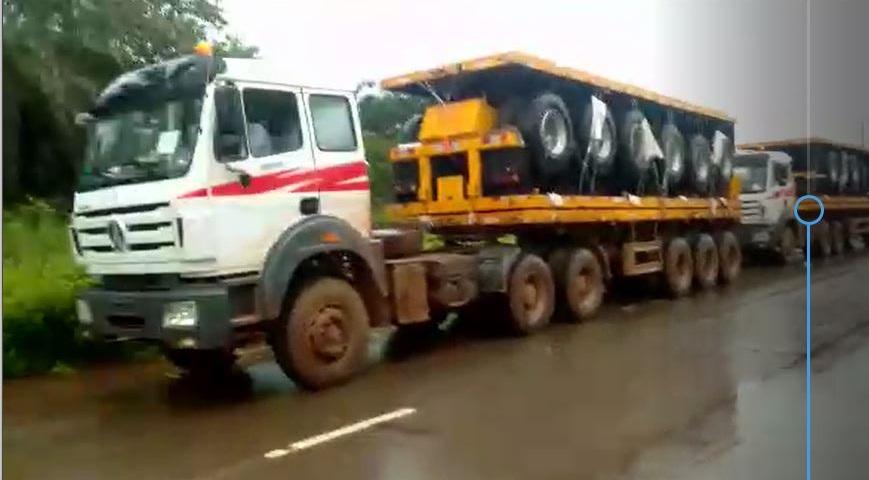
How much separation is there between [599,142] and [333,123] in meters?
1.02

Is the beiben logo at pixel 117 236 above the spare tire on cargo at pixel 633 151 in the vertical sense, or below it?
below

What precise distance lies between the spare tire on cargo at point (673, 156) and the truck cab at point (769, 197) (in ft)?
0.67

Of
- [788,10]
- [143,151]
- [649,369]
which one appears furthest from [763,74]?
[143,151]

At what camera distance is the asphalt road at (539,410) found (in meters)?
2.15

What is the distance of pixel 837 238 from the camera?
291cm

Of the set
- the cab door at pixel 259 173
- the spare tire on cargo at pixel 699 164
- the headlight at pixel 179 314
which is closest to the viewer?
the headlight at pixel 179 314

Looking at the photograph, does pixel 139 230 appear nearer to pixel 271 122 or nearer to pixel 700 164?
pixel 271 122

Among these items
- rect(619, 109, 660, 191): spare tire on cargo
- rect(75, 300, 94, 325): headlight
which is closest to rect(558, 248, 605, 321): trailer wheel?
rect(619, 109, 660, 191): spare tire on cargo

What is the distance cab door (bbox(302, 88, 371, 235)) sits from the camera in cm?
301

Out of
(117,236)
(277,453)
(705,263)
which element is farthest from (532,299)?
(117,236)

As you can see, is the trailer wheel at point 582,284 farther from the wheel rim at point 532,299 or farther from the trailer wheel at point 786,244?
the trailer wheel at point 786,244

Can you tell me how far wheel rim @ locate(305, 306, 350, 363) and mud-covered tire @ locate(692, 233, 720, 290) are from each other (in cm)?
145

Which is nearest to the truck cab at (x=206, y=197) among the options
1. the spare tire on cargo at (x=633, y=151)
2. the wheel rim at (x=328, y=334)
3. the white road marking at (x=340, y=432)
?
the wheel rim at (x=328, y=334)
